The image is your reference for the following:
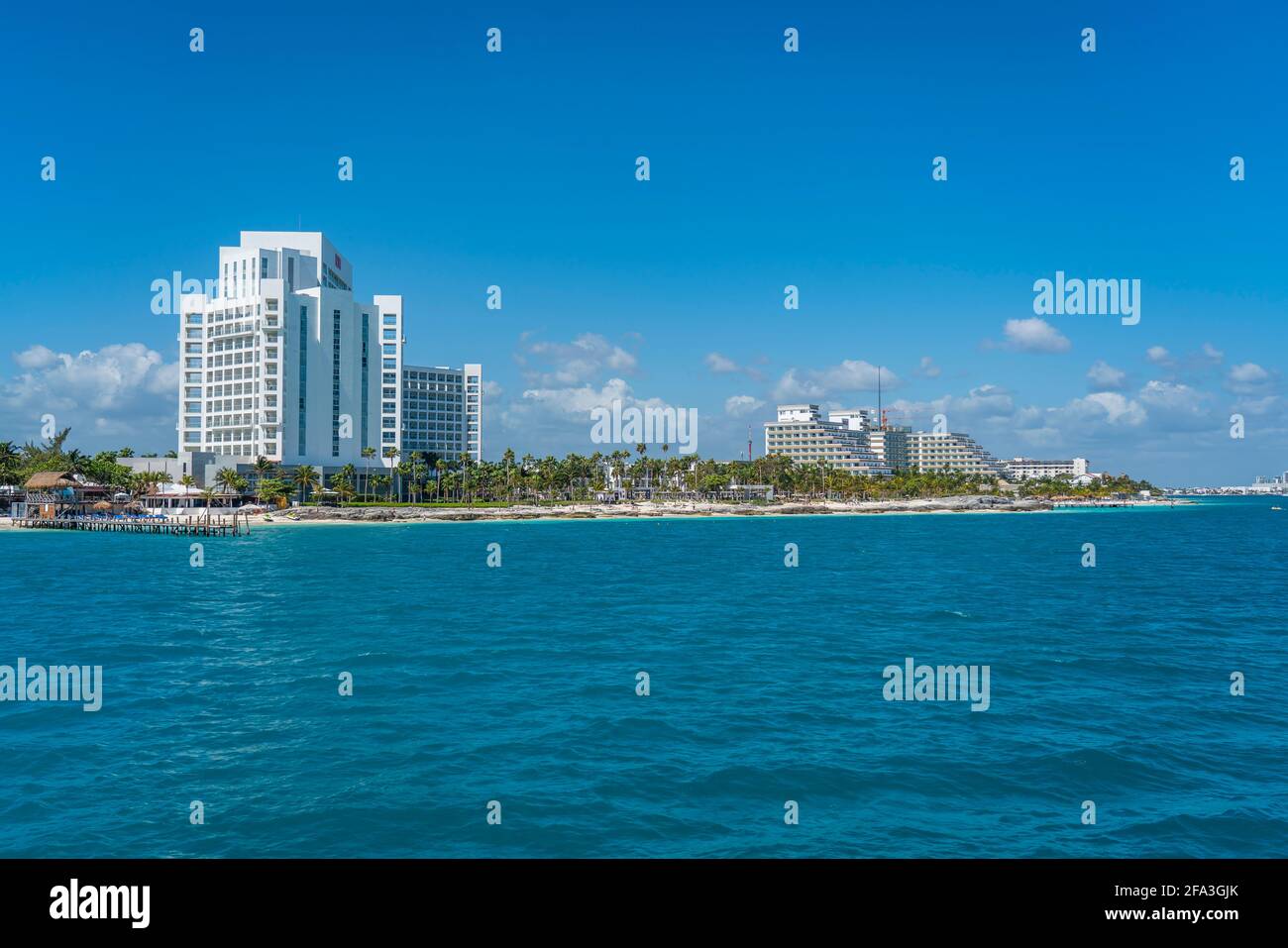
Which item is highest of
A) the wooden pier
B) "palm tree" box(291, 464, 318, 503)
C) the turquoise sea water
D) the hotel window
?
the hotel window

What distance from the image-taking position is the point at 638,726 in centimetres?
→ 2514

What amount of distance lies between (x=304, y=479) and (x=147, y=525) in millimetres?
33489

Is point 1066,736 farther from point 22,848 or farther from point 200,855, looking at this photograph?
point 22,848

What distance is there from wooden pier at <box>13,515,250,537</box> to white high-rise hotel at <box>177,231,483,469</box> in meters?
28.8

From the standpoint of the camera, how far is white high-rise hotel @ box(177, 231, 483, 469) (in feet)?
535

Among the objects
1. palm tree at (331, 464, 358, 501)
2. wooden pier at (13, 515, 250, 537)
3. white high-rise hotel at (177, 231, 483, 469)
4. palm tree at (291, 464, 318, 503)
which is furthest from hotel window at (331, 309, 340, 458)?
wooden pier at (13, 515, 250, 537)

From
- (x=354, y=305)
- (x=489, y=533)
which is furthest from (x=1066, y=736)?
(x=354, y=305)

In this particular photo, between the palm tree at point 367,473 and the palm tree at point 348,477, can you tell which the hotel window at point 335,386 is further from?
the palm tree at point 348,477

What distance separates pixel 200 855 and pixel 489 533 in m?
124

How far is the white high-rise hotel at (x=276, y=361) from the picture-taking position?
535 feet

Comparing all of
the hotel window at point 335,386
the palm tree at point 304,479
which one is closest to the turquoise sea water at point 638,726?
the palm tree at point 304,479

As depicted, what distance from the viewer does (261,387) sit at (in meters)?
163

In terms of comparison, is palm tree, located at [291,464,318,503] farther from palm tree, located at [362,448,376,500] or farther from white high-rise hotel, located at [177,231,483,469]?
palm tree, located at [362,448,376,500]

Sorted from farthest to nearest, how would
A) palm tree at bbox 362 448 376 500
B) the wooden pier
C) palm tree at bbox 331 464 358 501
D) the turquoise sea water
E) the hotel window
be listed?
palm tree at bbox 362 448 376 500 < the hotel window < palm tree at bbox 331 464 358 501 < the wooden pier < the turquoise sea water
